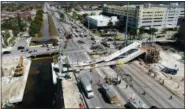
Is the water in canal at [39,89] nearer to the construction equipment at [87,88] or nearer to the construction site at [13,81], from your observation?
the construction site at [13,81]

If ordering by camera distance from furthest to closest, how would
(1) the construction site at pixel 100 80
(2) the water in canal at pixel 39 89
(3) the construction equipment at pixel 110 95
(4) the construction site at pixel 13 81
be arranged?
(4) the construction site at pixel 13 81 < (2) the water in canal at pixel 39 89 < (1) the construction site at pixel 100 80 < (3) the construction equipment at pixel 110 95

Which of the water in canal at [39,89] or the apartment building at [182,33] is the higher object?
the apartment building at [182,33]

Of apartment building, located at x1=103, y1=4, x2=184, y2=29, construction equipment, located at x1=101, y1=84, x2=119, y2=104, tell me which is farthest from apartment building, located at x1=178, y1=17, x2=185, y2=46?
construction equipment, located at x1=101, y1=84, x2=119, y2=104

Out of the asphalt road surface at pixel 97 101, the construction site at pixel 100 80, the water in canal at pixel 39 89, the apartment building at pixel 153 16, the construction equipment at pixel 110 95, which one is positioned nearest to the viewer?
the asphalt road surface at pixel 97 101

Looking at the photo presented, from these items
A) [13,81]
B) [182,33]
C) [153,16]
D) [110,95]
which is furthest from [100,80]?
[153,16]

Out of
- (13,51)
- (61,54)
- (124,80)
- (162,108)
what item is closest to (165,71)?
(124,80)

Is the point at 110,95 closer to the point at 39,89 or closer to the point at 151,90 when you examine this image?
the point at 151,90

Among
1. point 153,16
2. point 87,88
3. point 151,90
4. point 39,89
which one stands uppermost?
point 153,16

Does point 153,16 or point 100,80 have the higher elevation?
point 153,16

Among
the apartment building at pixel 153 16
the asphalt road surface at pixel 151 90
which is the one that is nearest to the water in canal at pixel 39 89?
the asphalt road surface at pixel 151 90
